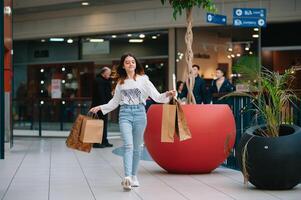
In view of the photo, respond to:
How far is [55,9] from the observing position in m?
24.6

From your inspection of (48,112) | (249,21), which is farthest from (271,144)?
(48,112)

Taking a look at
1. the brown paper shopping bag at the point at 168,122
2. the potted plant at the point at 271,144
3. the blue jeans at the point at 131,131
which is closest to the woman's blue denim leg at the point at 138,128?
the blue jeans at the point at 131,131

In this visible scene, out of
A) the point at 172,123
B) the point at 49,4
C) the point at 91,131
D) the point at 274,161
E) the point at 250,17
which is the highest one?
the point at 49,4

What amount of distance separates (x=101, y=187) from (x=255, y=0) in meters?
13.3

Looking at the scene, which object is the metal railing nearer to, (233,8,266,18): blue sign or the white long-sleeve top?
(233,8,266,18): blue sign

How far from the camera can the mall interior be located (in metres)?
8.66

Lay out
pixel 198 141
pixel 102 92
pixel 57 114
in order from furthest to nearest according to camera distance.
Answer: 1. pixel 57 114
2. pixel 102 92
3. pixel 198 141

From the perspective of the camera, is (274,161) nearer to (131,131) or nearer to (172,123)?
(172,123)

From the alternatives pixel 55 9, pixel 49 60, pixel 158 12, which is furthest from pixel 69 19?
pixel 158 12

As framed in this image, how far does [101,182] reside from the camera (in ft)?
30.2

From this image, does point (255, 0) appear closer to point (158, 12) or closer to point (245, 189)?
point (158, 12)

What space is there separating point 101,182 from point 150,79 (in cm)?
1468

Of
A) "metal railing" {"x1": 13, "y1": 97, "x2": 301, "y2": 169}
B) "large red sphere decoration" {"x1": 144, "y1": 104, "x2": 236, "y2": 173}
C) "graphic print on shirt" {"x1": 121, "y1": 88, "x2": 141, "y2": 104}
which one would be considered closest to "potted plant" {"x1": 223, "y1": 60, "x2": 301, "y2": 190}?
"large red sphere decoration" {"x1": 144, "y1": 104, "x2": 236, "y2": 173}

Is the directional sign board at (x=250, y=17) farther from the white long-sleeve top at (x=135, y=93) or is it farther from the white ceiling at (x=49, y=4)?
the white long-sleeve top at (x=135, y=93)
